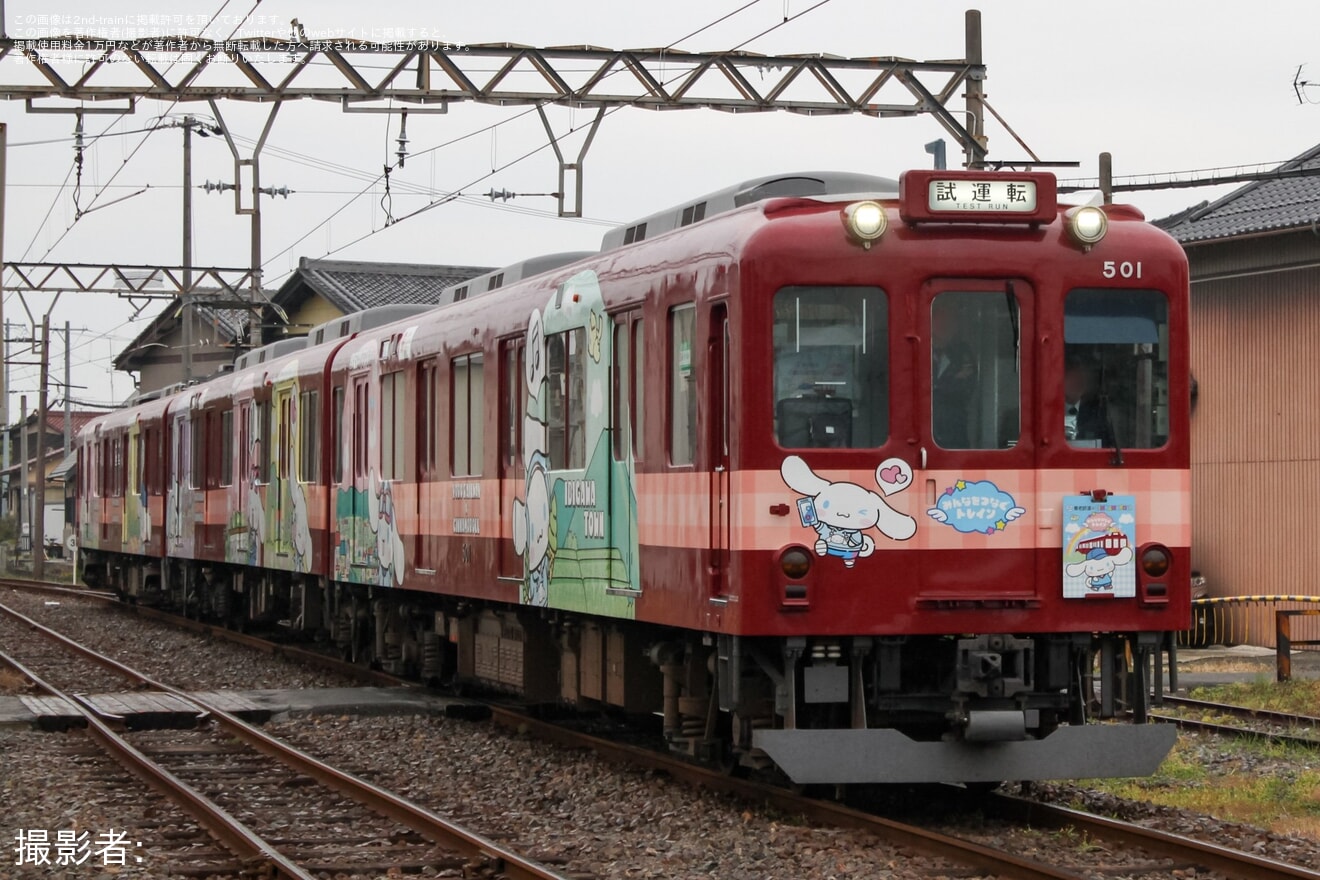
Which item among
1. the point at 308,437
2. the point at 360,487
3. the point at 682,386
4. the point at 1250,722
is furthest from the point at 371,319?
the point at 682,386

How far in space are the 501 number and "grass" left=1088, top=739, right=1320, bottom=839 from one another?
2689 mm

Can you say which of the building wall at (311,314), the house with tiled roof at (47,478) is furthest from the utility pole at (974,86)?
the house with tiled roof at (47,478)

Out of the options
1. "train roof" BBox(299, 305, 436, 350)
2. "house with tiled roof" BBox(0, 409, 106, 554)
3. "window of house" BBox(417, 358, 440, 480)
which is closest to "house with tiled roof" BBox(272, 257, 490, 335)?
"house with tiled roof" BBox(0, 409, 106, 554)

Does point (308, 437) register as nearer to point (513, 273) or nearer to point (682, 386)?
point (513, 273)

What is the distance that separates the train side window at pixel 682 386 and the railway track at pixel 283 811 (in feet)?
7.22

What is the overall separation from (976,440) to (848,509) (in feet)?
2.36

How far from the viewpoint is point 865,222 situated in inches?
368

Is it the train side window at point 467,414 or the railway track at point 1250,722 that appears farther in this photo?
the train side window at point 467,414

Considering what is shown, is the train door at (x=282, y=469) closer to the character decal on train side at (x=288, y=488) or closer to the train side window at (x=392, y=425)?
the character decal on train side at (x=288, y=488)

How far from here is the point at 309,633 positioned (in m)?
23.8

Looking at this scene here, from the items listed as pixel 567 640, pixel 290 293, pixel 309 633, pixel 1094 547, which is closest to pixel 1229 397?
pixel 309 633

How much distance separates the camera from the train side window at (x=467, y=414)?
13703 mm

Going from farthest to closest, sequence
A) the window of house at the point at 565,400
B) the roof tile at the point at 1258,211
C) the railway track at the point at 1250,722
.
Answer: the roof tile at the point at 1258,211 → the railway track at the point at 1250,722 → the window of house at the point at 565,400

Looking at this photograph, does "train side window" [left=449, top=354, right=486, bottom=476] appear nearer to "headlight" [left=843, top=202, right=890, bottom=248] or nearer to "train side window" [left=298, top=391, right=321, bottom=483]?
"train side window" [left=298, top=391, right=321, bottom=483]
